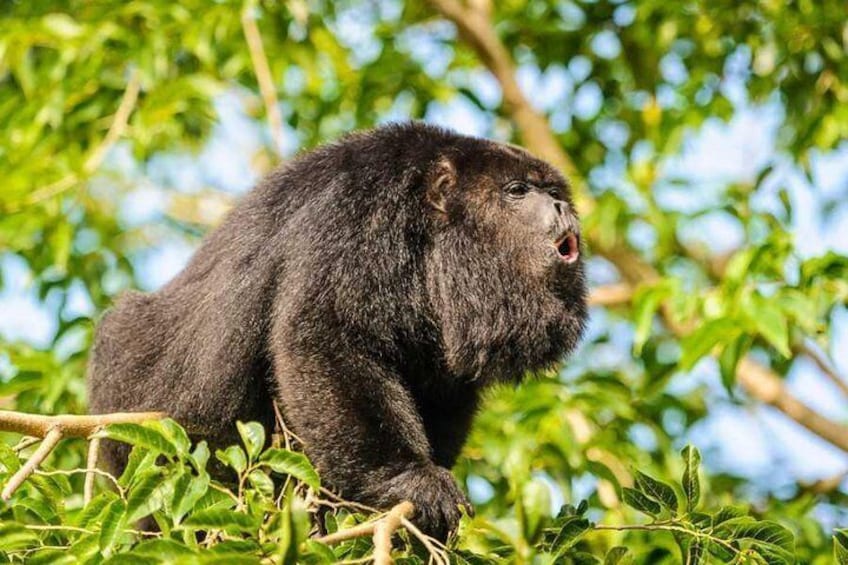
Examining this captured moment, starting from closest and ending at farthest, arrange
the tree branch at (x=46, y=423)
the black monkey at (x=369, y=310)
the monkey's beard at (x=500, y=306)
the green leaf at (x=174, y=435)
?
the green leaf at (x=174, y=435), the tree branch at (x=46, y=423), the black monkey at (x=369, y=310), the monkey's beard at (x=500, y=306)

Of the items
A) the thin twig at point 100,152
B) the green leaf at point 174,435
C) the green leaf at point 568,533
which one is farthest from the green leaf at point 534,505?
the thin twig at point 100,152

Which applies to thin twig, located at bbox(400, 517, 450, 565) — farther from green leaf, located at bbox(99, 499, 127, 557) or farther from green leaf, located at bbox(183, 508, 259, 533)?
green leaf, located at bbox(99, 499, 127, 557)

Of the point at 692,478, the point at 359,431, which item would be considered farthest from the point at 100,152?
the point at 692,478

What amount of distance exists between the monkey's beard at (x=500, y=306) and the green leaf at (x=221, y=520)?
1.52m

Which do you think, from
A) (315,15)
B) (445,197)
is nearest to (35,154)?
(315,15)

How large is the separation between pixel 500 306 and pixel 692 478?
125cm

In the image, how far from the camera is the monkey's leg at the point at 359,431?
2.83 metres

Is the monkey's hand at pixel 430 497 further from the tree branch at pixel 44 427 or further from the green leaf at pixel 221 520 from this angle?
the green leaf at pixel 221 520

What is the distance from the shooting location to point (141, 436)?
2109mm

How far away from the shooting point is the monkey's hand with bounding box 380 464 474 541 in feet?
8.98

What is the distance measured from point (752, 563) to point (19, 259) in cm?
355

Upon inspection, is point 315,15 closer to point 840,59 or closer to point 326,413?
point 840,59

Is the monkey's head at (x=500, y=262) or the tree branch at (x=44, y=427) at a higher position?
the tree branch at (x=44, y=427)

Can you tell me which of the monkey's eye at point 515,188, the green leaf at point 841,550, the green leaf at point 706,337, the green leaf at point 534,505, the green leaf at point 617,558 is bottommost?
the green leaf at point 706,337
